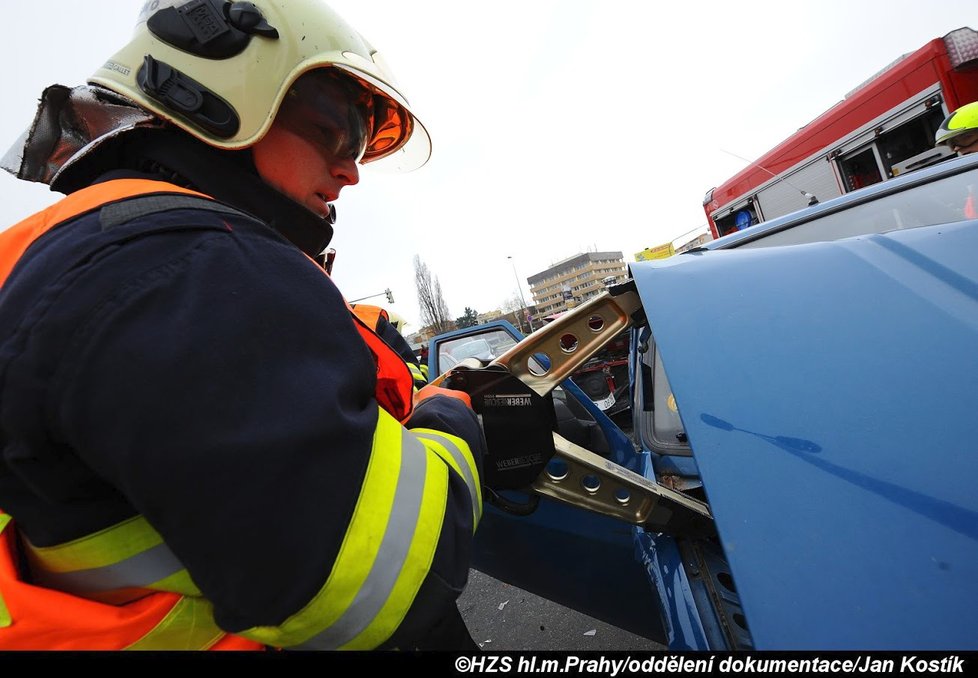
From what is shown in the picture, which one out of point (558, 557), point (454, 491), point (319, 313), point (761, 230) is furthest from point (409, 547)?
point (761, 230)

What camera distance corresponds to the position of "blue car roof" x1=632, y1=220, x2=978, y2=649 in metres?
0.65

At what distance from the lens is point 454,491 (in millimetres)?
868

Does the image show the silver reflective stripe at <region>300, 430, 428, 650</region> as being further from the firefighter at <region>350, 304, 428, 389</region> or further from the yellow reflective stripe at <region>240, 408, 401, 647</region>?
the firefighter at <region>350, 304, 428, 389</region>

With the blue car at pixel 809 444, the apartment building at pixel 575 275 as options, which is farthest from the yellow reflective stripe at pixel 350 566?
the apartment building at pixel 575 275

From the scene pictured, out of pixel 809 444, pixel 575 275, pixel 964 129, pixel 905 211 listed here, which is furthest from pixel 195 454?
pixel 575 275

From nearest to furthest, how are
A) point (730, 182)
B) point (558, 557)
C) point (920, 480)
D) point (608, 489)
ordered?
point (920, 480), point (608, 489), point (558, 557), point (730, 182)

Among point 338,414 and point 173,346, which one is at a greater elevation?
point 173,346

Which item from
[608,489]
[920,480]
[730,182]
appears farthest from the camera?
[730,182]

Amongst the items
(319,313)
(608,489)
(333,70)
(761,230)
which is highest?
(333,70)

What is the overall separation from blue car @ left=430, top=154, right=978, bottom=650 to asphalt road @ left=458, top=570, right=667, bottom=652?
131cm

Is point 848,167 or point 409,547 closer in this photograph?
point 409,547

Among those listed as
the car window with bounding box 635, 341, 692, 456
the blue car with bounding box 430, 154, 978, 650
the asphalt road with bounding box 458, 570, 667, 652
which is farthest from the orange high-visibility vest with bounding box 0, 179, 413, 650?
the asphalt road with bounding box 458, 570, 667, 652
